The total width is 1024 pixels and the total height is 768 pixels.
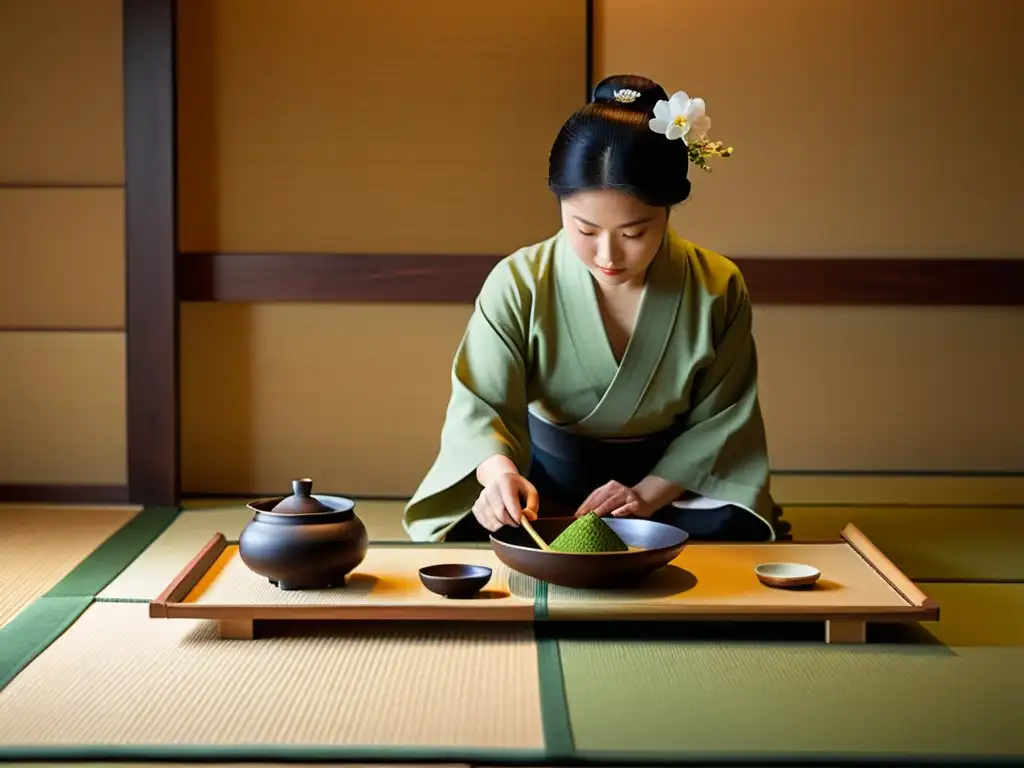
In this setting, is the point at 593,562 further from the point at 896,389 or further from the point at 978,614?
the point at 896,389

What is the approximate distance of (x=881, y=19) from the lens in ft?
14.3

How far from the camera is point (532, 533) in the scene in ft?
8.97

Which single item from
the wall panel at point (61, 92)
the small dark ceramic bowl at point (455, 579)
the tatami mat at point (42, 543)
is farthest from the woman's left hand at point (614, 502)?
the wall panel at point (61, 92)

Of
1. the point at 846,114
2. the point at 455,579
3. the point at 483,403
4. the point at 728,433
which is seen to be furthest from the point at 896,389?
the point at 455,579

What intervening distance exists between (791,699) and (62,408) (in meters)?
2.89

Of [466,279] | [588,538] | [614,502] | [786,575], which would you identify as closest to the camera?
[588,538]

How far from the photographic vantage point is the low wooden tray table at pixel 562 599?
2.56 m

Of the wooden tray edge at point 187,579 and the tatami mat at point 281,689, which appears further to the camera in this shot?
the wooden tray edge at point 187,579

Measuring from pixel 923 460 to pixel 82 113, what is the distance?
302 centimetres

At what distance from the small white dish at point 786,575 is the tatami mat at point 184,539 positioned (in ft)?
4.06

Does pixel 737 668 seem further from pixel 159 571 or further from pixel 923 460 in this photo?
pixel 923 460

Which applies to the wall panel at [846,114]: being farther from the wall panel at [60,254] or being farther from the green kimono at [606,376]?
the wall panel at [60,254]

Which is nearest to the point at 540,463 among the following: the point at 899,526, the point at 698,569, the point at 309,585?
the point at 698,569

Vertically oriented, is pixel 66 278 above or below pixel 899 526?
above
